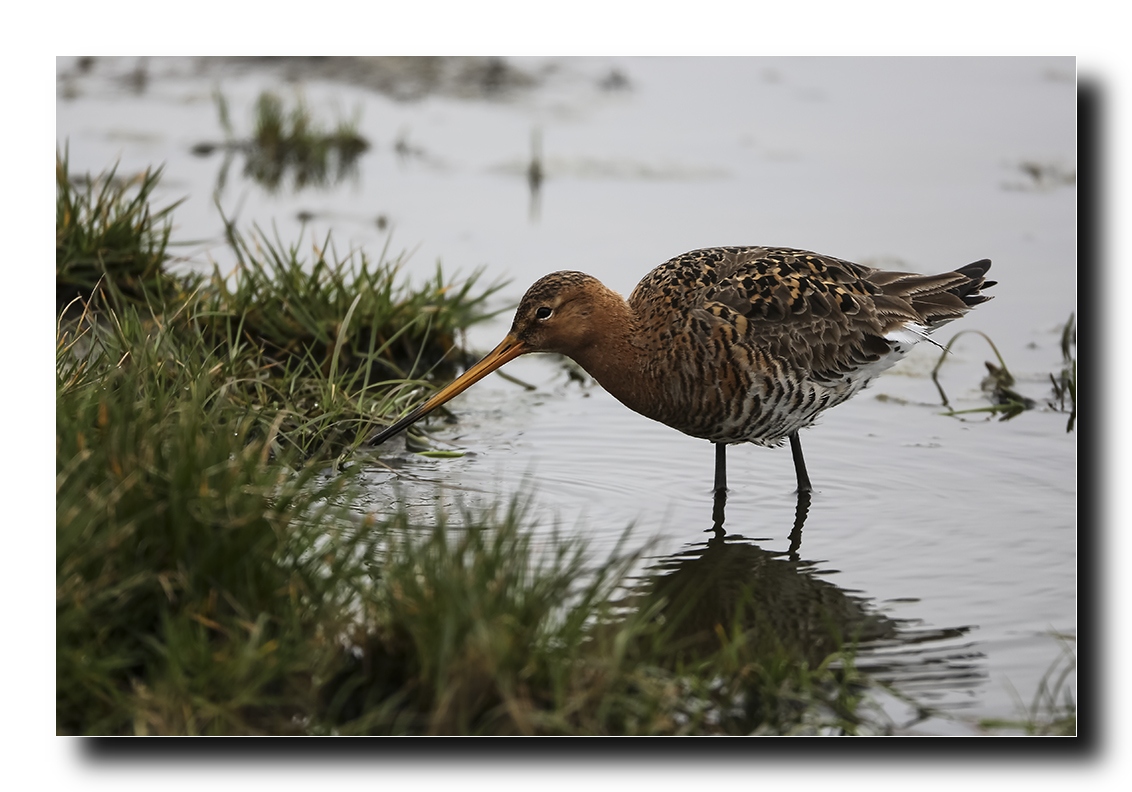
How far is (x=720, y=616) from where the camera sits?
218 inches

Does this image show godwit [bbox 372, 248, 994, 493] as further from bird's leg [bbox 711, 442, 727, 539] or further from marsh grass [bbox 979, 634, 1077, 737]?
marsh grass [bbox 979, 634, 1077, 737]

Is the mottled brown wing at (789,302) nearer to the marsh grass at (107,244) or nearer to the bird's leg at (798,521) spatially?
the bird's leg at (798,521)

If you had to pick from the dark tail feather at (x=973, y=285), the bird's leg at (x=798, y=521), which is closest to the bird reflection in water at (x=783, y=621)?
the bird's leg at (x=798, y=521)

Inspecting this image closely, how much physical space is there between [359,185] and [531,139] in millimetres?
1474

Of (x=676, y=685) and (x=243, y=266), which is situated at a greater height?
(x=243, y=266)

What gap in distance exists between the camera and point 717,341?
618cm

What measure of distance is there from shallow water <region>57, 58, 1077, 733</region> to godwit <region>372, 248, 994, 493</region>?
521 mm

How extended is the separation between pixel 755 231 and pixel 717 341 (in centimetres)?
230

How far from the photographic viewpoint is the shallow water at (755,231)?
19.1ft

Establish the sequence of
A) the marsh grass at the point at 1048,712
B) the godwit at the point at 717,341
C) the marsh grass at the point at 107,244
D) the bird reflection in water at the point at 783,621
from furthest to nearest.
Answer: the marsh grass at the point at 107,244
the godwit at the point at 717,341
the bird reflection in water at the point at 783,621
the marsh grass at the point at 1048,712

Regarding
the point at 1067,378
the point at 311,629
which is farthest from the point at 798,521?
the point at 311,629

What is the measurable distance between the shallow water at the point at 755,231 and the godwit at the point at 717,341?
0.52 m
